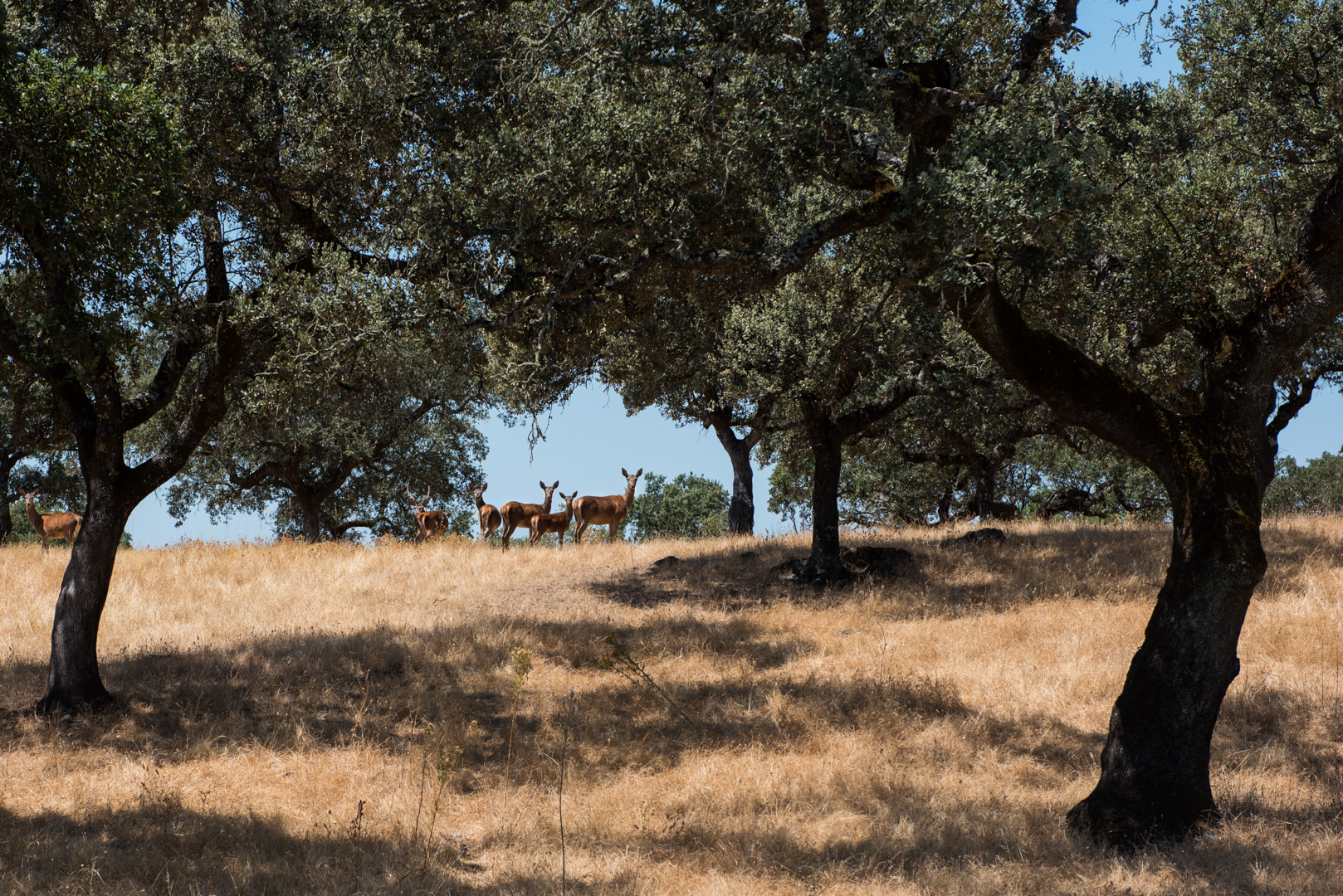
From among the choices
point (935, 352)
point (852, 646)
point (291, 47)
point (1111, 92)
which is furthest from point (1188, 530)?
point (291, 47)

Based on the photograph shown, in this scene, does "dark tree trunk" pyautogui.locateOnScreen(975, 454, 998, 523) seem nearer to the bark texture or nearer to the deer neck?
the bark texture

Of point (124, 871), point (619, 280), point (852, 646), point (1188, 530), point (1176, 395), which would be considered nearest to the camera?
point (124, 871)

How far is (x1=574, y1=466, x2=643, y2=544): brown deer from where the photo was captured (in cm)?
2645

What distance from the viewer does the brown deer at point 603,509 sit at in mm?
26453

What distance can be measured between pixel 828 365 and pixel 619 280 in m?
7.56

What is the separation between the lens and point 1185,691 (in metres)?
7.84

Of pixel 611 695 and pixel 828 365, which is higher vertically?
pixel 828 365

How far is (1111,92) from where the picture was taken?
32.7 feet

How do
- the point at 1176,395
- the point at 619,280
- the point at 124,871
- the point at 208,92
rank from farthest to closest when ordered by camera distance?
1. the point at 1176,395
2. the point at 208,92
3. the point at 619,280
4. the point at 124,871

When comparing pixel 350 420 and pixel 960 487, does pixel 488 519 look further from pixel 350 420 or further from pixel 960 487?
pixel 960 487

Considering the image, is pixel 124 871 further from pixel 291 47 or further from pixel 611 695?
pixel 291 47

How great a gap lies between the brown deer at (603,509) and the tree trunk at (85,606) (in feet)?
49.9

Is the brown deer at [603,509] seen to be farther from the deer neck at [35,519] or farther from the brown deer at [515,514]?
the deer neck at [35,519]

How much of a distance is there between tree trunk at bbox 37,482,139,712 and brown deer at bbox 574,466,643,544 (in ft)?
49.9
